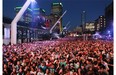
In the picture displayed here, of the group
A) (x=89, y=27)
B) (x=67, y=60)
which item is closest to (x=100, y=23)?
(x=89, y=27)

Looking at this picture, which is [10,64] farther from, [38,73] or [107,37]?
[107,37]

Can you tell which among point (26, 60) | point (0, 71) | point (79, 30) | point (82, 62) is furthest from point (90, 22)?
point (0, 71)

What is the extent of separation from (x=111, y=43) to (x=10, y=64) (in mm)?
1394

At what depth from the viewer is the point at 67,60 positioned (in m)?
3.26

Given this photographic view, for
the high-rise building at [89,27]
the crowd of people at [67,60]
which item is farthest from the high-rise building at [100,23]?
the crowd of people at [67,60]

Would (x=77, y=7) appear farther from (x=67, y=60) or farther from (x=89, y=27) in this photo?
(x=67, y=60)

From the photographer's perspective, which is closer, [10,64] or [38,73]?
[38,73]

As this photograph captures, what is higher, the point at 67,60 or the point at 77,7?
the point at 77,7

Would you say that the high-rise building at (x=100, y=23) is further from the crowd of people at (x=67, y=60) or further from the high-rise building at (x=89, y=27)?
the crowd of people at (x=67, y=60)

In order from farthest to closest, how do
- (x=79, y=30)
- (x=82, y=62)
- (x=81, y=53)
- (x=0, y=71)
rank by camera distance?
(x=79, y=30)
(x=81, y=53)
(x=82, y=62)
(x=0, y=71)

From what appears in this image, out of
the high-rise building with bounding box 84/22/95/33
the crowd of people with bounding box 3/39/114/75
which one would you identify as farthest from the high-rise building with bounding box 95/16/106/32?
the crowd of people with bounding box 3/39/114/75

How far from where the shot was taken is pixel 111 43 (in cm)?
→ 307

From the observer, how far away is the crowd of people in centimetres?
308

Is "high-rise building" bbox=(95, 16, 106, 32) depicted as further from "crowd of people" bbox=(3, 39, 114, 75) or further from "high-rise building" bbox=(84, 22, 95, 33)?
"crowd of people" bbox=(3, 39, 114, 75)
